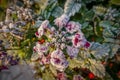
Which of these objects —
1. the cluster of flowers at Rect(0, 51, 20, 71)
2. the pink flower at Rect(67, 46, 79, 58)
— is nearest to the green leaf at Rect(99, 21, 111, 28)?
the pink flower at Rect(67, 46, 79, 58)

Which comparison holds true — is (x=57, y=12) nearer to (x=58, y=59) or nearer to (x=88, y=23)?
(x=88, y=23)

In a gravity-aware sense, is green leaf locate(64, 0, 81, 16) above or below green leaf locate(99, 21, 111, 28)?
above

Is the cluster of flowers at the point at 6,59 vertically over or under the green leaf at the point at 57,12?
under

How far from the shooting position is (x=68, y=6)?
8.38ft

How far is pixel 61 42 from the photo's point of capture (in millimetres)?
2242

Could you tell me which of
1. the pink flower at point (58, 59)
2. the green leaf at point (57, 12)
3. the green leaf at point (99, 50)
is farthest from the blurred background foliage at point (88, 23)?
the pink flower at point (58, 59)

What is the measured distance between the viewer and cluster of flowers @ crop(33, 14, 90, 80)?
221 cm

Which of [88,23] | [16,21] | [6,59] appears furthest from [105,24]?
[6,59]

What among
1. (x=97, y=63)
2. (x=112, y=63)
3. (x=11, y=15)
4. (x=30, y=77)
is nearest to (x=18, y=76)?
(x=30, y=77)

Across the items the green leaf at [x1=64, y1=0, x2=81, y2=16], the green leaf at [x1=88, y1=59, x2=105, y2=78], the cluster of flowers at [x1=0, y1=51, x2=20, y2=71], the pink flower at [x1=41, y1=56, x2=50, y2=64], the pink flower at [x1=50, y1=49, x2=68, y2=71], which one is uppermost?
the green leaf at [x1=64, y1=0, x2=81, y2=16]

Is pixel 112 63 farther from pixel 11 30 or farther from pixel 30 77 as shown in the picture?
pixel 30 77

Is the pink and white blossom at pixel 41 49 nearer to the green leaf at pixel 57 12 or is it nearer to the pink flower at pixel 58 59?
the pink flower at pixel 58 59

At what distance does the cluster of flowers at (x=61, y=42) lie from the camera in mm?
2211

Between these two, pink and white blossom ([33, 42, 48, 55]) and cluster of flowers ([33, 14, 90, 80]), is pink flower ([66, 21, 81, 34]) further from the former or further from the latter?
pink and white blossom ([33, 42, 48, 55])
